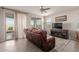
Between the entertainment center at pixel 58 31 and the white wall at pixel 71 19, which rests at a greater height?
the white wall at pixel 71 19

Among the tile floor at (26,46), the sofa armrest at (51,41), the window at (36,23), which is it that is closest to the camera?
the tile floor at (26,46)

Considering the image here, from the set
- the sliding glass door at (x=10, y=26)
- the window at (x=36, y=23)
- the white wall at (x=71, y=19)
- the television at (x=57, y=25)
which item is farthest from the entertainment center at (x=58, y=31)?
the sliding glass door at (x=10, y=26)

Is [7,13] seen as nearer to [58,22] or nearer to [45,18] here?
[45,18]

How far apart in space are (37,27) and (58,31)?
675 mm

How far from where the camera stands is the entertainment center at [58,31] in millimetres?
2283

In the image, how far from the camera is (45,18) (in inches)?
88.1

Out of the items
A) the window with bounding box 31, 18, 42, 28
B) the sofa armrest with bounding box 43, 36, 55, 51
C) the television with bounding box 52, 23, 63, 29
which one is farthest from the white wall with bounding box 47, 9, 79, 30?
the sofa armrest with bounding box 43, 36, 55, 51

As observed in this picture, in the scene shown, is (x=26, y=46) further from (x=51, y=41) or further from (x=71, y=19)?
(x=71, y=19)

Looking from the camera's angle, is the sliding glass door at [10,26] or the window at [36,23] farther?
the window at [36,23]

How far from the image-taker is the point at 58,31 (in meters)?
2.38

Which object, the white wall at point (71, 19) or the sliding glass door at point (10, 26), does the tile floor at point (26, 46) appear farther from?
the white wall at point (71, 19)

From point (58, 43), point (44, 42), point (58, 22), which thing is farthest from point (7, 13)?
point (58, 43)

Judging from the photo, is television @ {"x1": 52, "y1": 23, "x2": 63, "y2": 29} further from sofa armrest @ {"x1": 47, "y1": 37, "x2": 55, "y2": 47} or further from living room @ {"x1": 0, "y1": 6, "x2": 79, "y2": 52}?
sofa armrest @ {"x1": 47, "y1": 37, "x2": 55, "y2": 47}

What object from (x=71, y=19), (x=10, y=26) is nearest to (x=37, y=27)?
(x=10, y=26)
